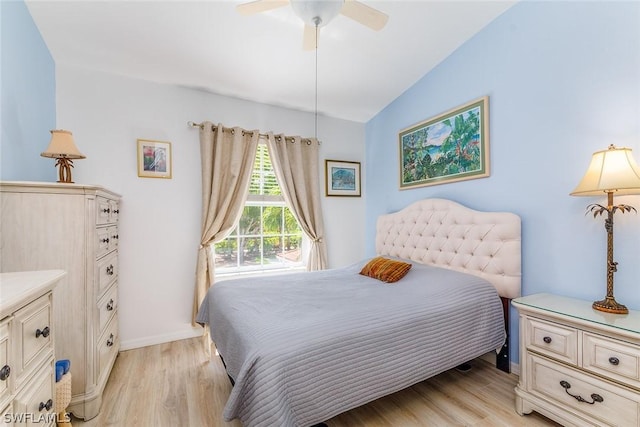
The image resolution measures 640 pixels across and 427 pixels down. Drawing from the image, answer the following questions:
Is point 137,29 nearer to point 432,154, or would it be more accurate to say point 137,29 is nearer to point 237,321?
point 237,321

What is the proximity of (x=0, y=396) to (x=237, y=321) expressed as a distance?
0.95 metres

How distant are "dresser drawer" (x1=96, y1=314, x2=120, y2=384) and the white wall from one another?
392 mm

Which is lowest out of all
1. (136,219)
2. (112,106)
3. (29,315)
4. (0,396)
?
(0,396)

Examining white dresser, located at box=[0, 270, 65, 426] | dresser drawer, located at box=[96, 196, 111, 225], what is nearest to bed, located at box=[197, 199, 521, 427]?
white dresser, located at box=[0, 270, 65, 426]

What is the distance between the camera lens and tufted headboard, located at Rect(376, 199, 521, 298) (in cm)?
219

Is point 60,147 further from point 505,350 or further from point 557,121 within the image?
point 505,350

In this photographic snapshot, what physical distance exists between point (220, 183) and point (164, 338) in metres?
1.69

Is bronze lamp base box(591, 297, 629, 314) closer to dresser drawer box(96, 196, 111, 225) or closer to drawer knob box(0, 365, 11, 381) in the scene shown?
drawer knob box(0, 365, 11, 381)

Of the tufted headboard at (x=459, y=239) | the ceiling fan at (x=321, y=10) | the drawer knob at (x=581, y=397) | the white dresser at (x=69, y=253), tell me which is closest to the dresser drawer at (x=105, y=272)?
the white dresser at (x=69, y=253)

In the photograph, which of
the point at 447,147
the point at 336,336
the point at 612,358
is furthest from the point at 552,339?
the point at 447,147

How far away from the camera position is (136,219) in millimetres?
2818

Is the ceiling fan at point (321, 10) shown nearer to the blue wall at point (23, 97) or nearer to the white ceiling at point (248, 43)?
the white ceiling at point (248, 43)

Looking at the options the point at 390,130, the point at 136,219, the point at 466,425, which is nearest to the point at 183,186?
the point at 136,219

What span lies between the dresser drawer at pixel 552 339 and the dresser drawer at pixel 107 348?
108 inches
